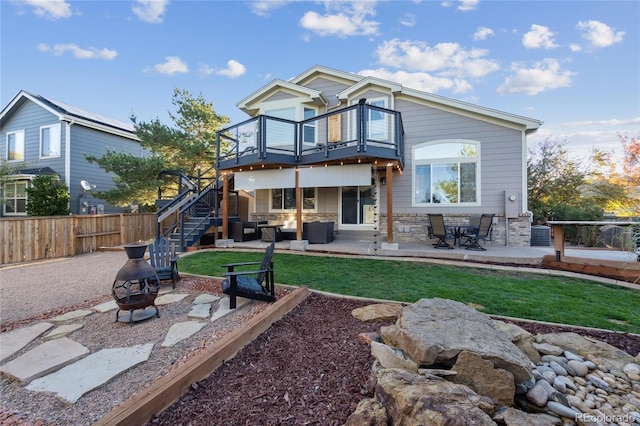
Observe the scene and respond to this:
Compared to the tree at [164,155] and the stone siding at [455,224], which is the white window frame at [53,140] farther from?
the stone siding at [455,224]

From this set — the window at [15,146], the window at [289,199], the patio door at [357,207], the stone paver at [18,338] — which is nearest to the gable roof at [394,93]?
the patio door at [357,207]

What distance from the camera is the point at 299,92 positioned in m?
11.3

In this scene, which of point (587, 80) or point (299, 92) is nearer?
point (299, 92)

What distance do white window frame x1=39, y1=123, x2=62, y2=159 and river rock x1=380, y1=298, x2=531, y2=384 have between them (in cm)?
1825

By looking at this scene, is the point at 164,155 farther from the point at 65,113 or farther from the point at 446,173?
the point at 446,173

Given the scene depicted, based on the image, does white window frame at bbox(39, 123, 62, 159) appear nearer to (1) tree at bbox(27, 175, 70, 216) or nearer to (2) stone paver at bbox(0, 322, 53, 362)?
(1) tree at bbox(27, 175, 70, 216)

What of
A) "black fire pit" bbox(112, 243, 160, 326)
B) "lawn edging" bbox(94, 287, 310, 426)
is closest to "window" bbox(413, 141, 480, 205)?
"lawn edging" bbox(94, 287, 310, 426)

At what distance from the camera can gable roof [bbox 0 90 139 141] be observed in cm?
1350

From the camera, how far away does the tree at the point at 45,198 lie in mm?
11867

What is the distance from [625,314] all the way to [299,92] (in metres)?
11.1

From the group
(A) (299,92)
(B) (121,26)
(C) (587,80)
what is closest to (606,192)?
(C) (587,80)

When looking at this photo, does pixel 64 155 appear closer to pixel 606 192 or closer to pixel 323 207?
pixel 323 207

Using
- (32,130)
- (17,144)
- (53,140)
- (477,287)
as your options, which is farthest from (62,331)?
(17,144)

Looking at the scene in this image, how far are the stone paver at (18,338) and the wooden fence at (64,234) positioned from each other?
6742 mm
